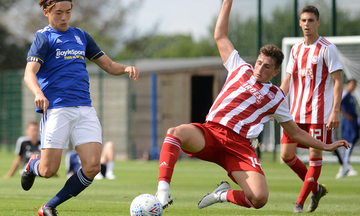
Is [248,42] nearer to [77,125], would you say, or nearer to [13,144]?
[13,144]

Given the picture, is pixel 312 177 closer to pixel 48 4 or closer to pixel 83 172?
pixel 83 172

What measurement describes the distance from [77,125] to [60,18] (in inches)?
42.7

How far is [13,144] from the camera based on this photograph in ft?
77.3

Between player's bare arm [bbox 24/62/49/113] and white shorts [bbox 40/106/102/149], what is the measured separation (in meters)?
0.37

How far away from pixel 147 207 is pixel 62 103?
54.6 inches

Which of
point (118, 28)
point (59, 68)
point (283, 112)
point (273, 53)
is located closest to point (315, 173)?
point (283, 112)

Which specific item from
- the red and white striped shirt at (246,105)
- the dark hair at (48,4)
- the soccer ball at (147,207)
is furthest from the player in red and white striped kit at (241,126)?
the dark hair at (48,4)

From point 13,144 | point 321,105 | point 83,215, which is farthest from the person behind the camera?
point 13,144

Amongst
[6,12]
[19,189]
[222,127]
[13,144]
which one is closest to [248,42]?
[13,144]

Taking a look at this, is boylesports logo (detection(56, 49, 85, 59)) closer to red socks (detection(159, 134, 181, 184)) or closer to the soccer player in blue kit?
the soccer player in blue kit

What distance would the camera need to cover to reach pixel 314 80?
6461 mm

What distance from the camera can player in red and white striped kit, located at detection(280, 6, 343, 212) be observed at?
6.31 metres

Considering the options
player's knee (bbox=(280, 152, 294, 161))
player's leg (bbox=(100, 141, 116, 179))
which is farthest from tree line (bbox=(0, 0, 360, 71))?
player's knee (bbox=(280, 152, 294, 161))

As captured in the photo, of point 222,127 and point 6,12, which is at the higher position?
point 6,12
